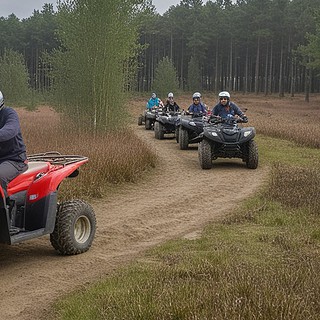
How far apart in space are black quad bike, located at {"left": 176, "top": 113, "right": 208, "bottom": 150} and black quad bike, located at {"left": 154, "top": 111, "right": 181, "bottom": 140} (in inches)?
107

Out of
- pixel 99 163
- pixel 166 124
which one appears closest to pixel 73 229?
pixel 99 163

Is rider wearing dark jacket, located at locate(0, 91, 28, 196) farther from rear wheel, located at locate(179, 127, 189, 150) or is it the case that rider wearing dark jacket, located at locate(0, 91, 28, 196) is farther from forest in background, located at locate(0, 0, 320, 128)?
forest in background, located at locate(0, 0, 320, 128)

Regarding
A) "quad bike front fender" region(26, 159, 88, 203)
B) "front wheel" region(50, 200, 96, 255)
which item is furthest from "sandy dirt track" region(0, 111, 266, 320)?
"quad bike front fender" region(26, 159, 88, 203)

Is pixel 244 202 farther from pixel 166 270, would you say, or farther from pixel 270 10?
pixel 270 10

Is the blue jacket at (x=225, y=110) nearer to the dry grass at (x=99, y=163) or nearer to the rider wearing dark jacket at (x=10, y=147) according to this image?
the dry grass at (x=99, y=163)

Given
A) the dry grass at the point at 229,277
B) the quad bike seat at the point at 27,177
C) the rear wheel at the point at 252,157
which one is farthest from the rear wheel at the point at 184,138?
the quad bike seat at the point at 27,177

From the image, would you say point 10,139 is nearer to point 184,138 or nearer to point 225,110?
point 225,110

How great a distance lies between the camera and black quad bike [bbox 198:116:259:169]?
12781 mm

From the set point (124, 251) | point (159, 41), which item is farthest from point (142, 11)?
point (159, 41)

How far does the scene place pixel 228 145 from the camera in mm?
12828

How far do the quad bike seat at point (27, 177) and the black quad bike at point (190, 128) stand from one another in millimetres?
10401

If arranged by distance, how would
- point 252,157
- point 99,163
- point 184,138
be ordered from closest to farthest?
1. point 99,163
2. point 252,157
3. point 184,138

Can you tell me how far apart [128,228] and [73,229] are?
1.46 m

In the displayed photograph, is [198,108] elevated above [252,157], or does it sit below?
above
